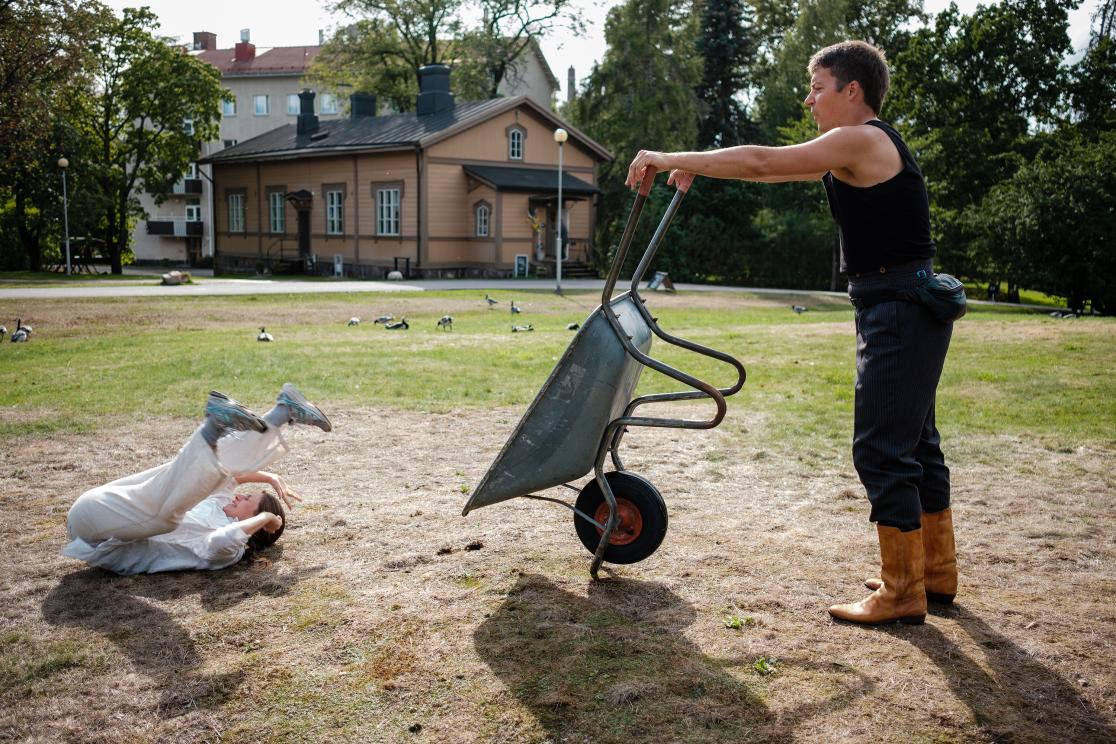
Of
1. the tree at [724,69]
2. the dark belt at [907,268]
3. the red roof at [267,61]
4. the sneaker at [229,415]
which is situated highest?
the red roof at [267,61]

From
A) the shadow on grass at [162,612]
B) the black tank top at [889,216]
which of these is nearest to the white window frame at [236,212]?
the shadow on grass at [162,612]

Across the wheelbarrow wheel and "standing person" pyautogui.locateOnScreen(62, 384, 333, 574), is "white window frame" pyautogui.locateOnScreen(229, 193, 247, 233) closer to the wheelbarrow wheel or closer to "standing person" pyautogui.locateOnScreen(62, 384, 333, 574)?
"standing person" pyautogui.locateOnScreen(62, 384, 333, 574)

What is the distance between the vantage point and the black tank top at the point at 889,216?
3004 millimetres

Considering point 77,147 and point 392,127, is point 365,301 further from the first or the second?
point 77,147

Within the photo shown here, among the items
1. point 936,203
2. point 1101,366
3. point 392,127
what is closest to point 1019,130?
point 936,203

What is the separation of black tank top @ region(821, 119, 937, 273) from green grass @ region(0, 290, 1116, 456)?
3.13 meters

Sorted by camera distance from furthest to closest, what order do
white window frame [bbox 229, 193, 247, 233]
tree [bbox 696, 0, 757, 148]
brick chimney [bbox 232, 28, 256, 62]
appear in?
brick chimney [bbox 232, 28, 256, 62], tree [bbox 696, 0, 757, 148], white window frame [bbox 229, 193, 247, 233]

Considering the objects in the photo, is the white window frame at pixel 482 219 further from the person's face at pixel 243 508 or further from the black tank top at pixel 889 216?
the black tank top at pixel 889 216

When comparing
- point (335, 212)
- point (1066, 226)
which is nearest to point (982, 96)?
point (1066, 226)

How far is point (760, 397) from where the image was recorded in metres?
8.03

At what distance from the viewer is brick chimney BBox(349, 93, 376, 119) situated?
36778 mm

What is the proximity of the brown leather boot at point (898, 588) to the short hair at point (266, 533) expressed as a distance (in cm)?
226

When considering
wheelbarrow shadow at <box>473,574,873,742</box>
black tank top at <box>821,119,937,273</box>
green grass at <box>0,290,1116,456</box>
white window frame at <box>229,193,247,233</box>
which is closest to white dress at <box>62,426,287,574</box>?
wheelbarrow shadow at <box>473,574,873,742</box>

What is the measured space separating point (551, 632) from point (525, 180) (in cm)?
2874
